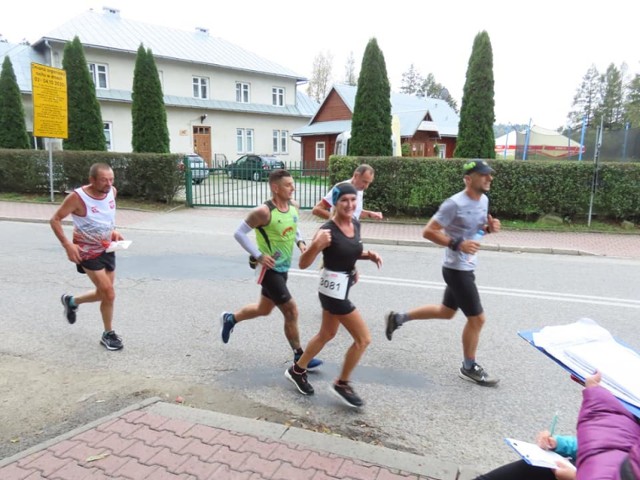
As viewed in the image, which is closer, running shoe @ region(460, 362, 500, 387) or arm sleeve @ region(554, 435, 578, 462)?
arm sleeve @ region(554, 435, 578, 462)

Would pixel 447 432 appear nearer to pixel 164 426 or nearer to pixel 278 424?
pixel 278 424

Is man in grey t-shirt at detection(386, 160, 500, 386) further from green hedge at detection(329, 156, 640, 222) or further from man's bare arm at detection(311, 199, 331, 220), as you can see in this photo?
green hedge at detection(329, 156, 640, 222)

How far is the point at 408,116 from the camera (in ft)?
106

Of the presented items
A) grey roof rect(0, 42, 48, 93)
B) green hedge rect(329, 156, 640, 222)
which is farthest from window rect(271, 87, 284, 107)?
green hedge rect(329, 156, 640, 222)

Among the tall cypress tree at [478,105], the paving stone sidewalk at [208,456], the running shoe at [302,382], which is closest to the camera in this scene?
the paving stone sidewalk at [208,456]

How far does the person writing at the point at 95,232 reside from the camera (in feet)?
14.2

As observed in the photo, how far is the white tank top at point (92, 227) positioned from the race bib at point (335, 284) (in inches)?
90.4

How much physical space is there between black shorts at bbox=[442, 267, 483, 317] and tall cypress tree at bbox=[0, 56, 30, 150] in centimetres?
2153

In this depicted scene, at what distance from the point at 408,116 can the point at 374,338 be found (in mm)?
29359

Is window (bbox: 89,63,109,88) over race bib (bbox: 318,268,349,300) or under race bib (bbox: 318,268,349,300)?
over

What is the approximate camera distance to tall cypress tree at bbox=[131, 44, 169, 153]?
17.8m

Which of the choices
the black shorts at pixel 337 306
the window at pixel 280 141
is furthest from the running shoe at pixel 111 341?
the window at pixel 280 141

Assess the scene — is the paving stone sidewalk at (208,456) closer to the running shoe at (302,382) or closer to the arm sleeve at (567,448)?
the running shoe at (302,382)

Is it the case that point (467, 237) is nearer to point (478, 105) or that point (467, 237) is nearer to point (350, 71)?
point (478, 105)
